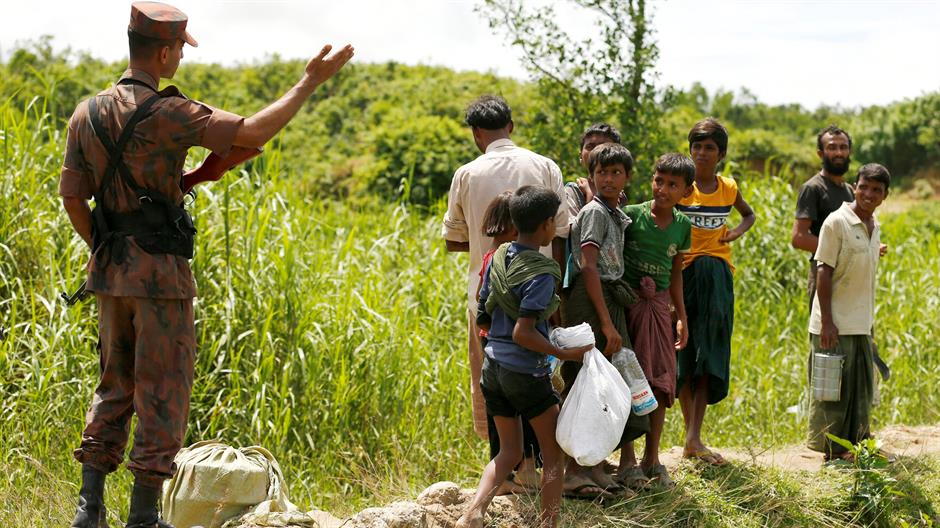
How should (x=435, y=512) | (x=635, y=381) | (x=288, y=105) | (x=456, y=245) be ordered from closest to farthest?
(x=288, y=105), (x=435, y=512), (x=635, y=381), (x=456, y=245)

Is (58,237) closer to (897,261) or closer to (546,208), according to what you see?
(546,208)

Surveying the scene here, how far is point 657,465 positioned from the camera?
201 inches

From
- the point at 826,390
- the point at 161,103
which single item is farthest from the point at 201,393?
the point at 826,390

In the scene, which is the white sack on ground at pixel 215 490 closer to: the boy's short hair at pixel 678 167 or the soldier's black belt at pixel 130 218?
the soldier's black belt at pixel 130 218

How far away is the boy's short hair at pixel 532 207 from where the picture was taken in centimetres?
418

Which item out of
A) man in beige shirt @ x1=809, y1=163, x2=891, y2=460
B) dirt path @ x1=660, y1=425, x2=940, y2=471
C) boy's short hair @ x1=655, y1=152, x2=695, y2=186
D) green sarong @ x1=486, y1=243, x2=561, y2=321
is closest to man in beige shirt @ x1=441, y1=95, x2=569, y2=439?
boy's short hair @ x1=655, y1=152, x2=695, y2=186

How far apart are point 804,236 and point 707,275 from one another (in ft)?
3.21

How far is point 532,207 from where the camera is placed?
4.18m

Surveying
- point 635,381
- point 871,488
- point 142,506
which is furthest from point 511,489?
point 871,488

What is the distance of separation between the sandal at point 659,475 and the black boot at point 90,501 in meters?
2.47

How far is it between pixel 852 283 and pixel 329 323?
3176 millimetres

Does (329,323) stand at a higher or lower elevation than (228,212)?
lower

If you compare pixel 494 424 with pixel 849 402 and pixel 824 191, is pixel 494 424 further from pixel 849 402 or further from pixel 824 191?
pixel 824 191

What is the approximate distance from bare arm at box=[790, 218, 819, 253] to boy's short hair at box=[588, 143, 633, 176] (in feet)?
6.12
